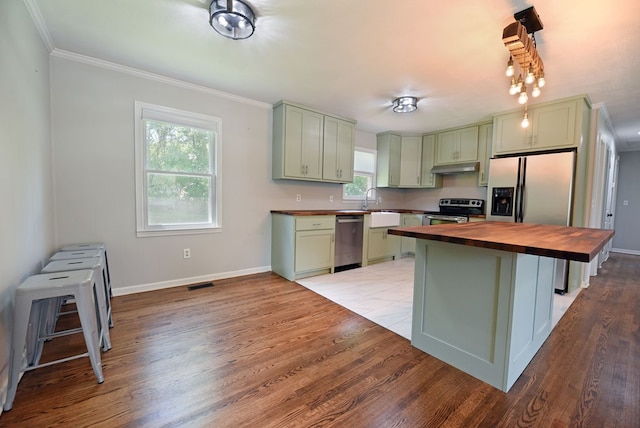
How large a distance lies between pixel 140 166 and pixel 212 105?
1101mm

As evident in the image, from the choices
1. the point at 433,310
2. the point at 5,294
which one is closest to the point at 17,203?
the point at 5,294

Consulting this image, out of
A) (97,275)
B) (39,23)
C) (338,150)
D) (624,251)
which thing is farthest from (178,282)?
(624,251)

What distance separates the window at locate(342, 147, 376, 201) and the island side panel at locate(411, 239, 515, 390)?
10.1 feet

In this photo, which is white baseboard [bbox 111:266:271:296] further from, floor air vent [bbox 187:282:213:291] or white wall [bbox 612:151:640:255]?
white wall [bbox 612:151:640:255]

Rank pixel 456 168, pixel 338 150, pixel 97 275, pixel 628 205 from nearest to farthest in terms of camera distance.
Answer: pixel 97 275 → pixel 338 150 → pixel 456 168 → pixel 628 205

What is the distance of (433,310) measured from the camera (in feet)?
6.14

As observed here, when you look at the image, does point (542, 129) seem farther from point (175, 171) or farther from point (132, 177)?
point (132, 177)

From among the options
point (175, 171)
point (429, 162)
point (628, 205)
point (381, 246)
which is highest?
point (429, 162)

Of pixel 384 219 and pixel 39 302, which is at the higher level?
pixel 384 219

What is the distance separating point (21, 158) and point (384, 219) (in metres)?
4.09

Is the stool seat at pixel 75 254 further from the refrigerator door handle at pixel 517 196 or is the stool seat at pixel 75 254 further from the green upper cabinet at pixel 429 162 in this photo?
the green upper cabinet at pixel 429 162

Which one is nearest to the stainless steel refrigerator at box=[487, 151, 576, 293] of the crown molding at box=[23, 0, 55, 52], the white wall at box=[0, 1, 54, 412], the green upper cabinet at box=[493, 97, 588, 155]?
the green upper cabinet at box=[493, 97, 588, 155]

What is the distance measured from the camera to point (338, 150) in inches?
166

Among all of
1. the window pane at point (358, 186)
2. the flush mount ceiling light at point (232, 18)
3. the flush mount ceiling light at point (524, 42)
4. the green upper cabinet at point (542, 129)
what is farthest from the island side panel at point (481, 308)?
the window pane at point (358, 186)
